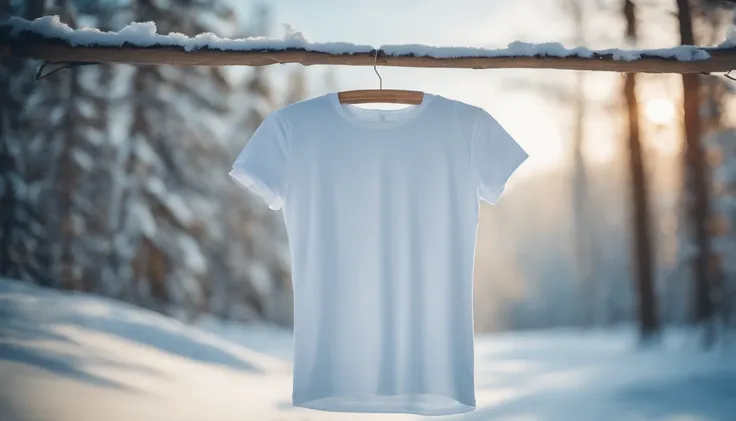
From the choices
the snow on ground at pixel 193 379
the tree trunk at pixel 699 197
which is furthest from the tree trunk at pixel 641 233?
the snow on ground at pixel 193 379

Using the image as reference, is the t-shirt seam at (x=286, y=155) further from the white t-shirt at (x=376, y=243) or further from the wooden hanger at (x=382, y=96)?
the wooden hanger at (x=382, y=96)

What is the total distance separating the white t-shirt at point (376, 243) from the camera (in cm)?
252

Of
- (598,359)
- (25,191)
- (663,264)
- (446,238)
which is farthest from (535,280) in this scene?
(446,238)

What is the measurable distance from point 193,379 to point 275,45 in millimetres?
3604

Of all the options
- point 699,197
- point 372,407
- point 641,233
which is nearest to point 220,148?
point 641,233

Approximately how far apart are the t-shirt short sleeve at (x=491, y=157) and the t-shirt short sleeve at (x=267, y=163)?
0.84 metres

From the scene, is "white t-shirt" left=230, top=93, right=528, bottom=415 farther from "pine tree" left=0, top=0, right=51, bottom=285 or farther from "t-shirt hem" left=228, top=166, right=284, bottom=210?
"pine tree" left=0, top=0, right=51, bottom=285

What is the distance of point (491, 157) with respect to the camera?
8.70 feet

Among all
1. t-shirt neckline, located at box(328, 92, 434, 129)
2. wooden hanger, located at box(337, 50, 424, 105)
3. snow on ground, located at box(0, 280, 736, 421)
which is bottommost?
snow on ground, located at box(0, 280, 736, 421)

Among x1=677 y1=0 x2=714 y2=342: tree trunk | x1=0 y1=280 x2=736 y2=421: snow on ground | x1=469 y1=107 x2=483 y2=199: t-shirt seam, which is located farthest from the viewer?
x1=677 y1=0 x2=714 y2=342: tree trunk

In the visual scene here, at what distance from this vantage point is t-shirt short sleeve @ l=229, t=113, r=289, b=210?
8.42 feet

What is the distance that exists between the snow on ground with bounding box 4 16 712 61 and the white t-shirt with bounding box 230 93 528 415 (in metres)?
0.24

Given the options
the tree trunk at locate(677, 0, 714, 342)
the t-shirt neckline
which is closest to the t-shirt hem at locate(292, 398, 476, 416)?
the t-shirt neckline

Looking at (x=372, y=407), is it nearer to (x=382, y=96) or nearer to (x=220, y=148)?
(x=382, y=96)
